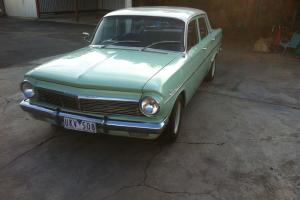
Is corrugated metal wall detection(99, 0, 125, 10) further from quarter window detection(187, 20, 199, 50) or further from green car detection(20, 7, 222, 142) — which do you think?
green car detection(20, 7, 222, 142)

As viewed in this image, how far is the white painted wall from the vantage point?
18016mm

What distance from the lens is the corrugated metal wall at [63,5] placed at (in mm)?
18425

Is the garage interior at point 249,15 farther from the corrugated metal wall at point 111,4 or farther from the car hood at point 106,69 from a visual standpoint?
the car hood at point 106,69

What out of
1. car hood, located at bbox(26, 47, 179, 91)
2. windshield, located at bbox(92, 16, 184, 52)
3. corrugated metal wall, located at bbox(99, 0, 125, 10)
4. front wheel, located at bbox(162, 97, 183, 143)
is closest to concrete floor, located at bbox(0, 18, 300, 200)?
front wheel, located at bbox(162, 97, 183, 143)

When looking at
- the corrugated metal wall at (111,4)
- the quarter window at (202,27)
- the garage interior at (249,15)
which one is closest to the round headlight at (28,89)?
the quarter window at (202,27)

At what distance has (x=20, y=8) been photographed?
1856cm

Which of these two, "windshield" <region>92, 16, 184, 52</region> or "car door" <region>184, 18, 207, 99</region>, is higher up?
"windshield" <region>92, 16, 184, 52</region>

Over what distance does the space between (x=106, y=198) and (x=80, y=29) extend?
41.6 ft

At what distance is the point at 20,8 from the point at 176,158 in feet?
58.5

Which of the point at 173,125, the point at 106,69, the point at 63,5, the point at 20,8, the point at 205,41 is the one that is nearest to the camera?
the point at 106,69

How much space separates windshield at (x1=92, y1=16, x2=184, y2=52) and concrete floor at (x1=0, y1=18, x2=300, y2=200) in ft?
4.25

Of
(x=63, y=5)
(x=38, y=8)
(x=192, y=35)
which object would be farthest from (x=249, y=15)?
(x=38, y=8)

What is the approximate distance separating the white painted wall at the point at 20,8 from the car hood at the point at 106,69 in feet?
50.6

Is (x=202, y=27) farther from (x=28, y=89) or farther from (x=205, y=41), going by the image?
(x=28, y=89)
